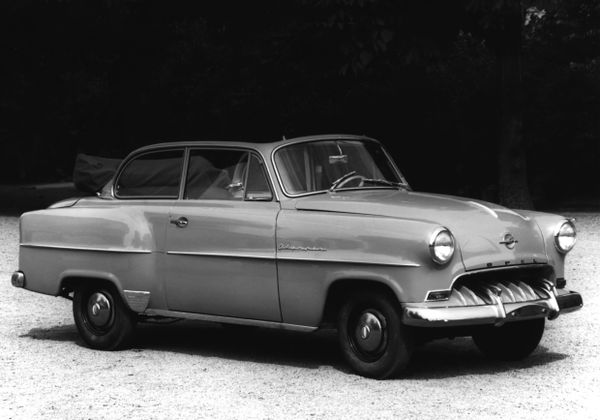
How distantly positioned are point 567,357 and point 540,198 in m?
15.1

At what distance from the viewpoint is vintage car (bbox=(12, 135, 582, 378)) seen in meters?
7.11

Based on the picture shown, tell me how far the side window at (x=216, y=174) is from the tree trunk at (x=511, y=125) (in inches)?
476

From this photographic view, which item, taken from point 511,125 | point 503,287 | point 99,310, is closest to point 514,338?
point 503,287

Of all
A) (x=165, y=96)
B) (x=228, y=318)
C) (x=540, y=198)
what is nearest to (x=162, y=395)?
(x=228, y=318)

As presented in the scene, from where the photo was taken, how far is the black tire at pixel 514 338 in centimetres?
793

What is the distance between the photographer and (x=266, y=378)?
7.39 meters

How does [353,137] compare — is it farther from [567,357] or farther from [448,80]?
[448,80]

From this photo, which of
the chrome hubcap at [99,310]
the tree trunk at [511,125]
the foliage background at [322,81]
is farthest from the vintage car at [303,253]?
the tree trunk at [511,125]

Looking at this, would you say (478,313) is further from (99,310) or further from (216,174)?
(99,310)

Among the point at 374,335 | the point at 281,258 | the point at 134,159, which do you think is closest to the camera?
the point at 374,335

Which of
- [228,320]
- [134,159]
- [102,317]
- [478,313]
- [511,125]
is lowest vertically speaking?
[102,317]

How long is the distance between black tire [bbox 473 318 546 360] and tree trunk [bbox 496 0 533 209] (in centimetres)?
1209

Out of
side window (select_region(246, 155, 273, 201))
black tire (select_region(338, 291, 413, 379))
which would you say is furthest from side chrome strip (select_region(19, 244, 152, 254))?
black tire (select_region(338, 291, 413, 379))

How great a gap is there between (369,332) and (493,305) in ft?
2.60
